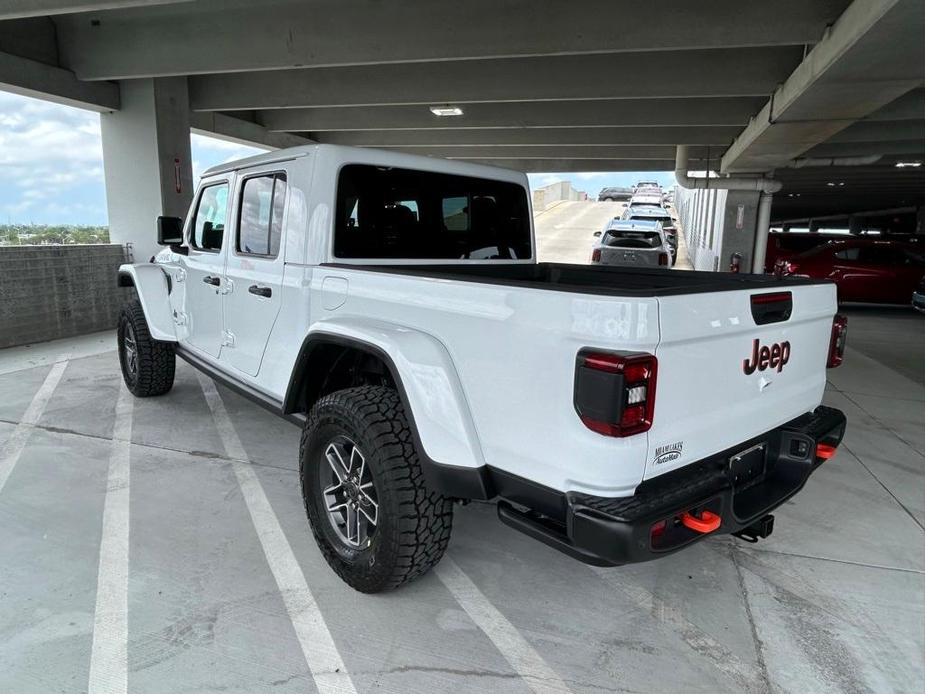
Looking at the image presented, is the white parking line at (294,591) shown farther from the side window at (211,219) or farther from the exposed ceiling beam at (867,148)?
the exposed ceiling beam at (867,148)

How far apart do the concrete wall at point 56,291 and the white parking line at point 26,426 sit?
179cm

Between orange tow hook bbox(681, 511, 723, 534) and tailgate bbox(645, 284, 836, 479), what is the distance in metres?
0.18

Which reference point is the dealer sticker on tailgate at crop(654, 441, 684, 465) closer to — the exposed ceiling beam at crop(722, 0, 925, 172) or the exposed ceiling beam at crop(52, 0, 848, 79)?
the exposed ceiling beam at crop(722, 0, 925, 172)

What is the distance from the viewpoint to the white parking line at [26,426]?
4.16m

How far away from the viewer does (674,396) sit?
2.03 metres

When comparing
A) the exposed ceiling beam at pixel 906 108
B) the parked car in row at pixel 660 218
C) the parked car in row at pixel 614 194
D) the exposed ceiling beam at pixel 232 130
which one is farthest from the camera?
the parked car in row at pixel 614 194

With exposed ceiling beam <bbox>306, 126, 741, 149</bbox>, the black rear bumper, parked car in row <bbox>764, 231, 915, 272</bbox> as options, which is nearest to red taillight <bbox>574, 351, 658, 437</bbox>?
the black rear bumper

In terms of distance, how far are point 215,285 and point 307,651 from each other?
2569 millimetres

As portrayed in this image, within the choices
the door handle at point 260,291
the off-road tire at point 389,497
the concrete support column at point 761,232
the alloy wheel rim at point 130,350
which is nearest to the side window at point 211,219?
the door handle at point 260,291

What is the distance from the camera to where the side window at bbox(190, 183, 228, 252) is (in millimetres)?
4184

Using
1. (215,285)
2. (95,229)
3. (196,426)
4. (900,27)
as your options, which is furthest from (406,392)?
(95,229)

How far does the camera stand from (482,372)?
2.21m

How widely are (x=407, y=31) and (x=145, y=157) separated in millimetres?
5360

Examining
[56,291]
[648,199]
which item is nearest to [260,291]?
[56,291]
